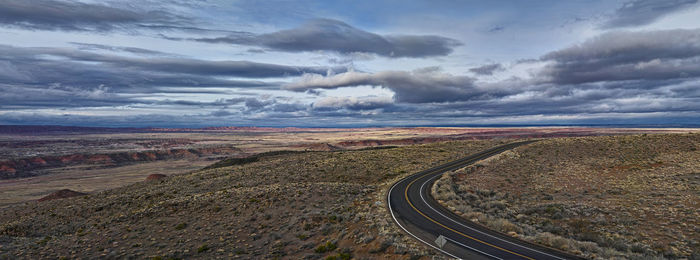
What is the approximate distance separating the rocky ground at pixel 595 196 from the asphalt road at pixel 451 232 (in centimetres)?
146

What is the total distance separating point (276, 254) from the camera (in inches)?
915

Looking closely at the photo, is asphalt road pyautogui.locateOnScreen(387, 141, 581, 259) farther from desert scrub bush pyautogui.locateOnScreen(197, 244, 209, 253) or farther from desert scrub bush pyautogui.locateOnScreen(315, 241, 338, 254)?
desert scrub bush pyautogui.locateOnScreen(197, 244, 209, 253)

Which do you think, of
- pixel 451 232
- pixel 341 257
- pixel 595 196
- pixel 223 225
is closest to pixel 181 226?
pixel 223 225

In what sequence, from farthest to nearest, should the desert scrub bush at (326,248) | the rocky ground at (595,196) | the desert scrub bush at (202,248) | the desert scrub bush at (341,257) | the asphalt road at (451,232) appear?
the desert scrub bush at (202,248) < the rocky ground at (595,196) < the desert scrub bush at (326,248) < the desert scrub bush at (341,257) < the asphalt road at (451,232)

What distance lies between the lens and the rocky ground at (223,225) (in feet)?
77.7

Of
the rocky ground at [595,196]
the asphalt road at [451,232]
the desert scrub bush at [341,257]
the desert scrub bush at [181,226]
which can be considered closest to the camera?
the asphalt road at [451,232]

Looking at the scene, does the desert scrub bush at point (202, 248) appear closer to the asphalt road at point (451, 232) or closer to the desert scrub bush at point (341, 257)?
the desert scrub bush at point (341, 257)

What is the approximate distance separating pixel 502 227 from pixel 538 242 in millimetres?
3325

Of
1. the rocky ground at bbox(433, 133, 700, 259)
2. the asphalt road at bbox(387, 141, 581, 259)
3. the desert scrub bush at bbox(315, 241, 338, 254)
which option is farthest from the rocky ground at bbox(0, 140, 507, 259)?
the rocky ground at bbox(433, 133, 700, 259)

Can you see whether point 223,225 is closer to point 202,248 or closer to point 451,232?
point 202,248

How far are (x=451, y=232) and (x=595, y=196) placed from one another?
76.2 feet

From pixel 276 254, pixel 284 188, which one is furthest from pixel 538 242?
pixel 284 188

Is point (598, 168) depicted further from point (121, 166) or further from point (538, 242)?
point (121, 166)

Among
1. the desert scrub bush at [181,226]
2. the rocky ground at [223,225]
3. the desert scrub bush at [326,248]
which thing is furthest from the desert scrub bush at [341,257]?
the desert scrub bush at [181,226]
